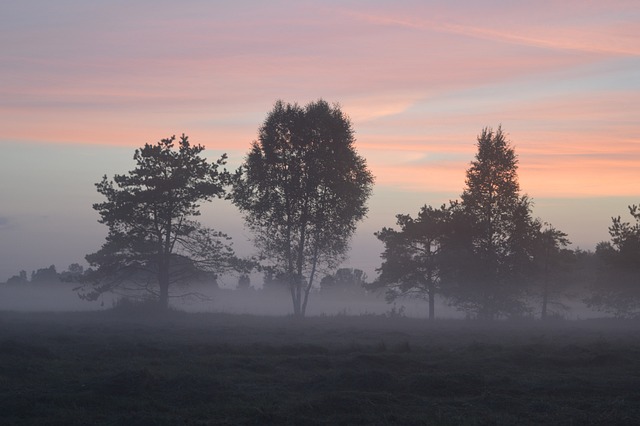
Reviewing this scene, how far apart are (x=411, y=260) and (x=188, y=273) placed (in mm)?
17586

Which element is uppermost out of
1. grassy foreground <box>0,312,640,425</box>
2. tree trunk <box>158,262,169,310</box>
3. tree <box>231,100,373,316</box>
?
tree <box>231,100,373,316</box>

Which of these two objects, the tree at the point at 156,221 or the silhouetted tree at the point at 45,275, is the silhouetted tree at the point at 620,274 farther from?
the silhouetted tree at the point at 45,275

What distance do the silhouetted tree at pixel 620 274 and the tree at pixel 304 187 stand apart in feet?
71.0

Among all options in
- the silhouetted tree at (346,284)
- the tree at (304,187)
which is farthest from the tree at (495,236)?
the silhouetted tree at (346,284)

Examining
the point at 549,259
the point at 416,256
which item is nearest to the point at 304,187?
the point at 416,256

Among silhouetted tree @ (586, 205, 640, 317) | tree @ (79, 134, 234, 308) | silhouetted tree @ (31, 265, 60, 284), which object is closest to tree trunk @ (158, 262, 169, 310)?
tree @ (79, 134, 234, 308)

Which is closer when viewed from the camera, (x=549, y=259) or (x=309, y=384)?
(x=309, y=384)

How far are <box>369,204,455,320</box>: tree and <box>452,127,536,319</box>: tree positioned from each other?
2.08 m

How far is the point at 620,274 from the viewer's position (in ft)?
189

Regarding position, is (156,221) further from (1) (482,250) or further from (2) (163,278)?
(1) (482,250)

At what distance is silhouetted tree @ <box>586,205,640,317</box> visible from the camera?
56.2m

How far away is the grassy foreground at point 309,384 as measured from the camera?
15.2m

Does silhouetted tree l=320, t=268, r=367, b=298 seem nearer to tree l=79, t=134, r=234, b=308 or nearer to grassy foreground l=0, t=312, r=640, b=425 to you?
tree l=79, t=134, r=234, b=308

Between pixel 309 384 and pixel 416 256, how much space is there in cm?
3731
